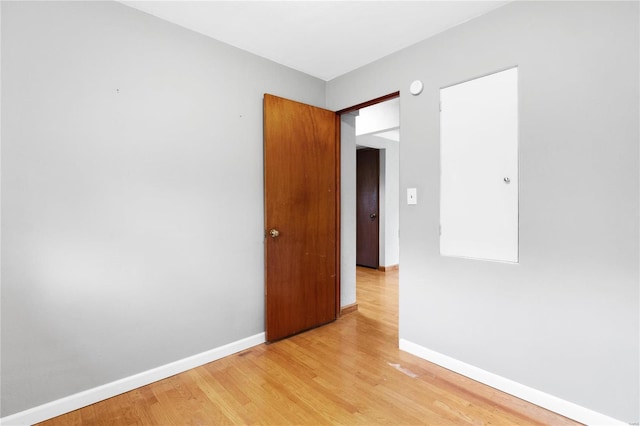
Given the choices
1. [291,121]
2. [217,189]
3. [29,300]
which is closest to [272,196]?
[217,189]

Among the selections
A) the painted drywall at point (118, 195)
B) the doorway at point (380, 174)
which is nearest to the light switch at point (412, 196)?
the doorway at point (380, 174)

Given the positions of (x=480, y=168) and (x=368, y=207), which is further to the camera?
(x=368, y=207)

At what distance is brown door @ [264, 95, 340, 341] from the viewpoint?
8.45 ft

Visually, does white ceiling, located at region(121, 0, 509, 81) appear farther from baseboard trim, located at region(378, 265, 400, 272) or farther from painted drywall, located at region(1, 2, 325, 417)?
baseboard trim, located at region(378, 265, 400, 272)

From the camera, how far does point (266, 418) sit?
1682 mm

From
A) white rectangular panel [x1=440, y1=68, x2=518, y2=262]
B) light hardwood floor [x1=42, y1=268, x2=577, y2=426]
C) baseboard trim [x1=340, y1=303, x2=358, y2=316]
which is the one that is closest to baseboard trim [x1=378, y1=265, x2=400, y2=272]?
baseboard trim [x1=340, y1=303, x2=358, y2=316]

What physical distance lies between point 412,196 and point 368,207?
3.35 metres

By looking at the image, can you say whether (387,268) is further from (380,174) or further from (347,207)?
(347,207)

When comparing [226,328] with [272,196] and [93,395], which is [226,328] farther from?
[272,196]

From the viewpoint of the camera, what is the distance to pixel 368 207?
18.8 ft

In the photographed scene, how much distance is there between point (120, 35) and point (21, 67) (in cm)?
57

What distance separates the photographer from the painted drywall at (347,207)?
3.23 metres

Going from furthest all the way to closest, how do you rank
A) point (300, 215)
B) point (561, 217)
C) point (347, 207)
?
point (347, 207) → point (300, 215) → point (561, 217)

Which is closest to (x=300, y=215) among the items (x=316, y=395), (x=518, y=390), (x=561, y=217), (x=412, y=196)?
(x=412, y=196)
